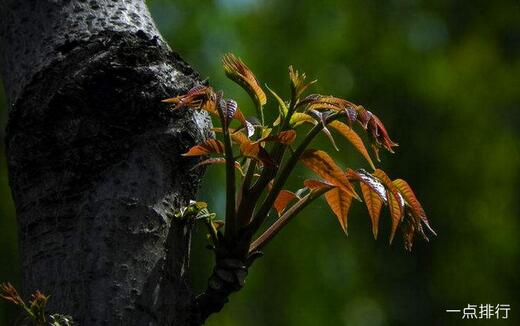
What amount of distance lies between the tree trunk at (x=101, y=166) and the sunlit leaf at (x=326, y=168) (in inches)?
6.2

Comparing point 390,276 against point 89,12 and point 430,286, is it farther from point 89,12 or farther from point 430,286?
point 89,12

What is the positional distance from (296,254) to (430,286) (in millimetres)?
1208

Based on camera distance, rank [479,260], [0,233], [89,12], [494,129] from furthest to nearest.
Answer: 1. [494,129]
2. [479,260]
3. [0,233]
4. [89,12]

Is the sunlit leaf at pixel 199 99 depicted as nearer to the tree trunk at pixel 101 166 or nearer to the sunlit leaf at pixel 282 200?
the tree trunk at pixel 101 166

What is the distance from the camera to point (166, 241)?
1.32m

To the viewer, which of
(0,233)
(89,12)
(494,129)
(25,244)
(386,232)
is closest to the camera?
(25,244)

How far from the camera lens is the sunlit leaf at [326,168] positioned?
133cm

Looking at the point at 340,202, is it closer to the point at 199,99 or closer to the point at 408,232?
the point at 408,232

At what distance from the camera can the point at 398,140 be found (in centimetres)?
930

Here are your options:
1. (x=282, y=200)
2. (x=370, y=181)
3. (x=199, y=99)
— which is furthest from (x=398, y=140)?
(x=199, y=99)

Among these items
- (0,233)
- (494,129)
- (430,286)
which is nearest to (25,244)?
(0,233)

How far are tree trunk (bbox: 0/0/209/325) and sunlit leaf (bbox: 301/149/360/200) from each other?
0.16 m

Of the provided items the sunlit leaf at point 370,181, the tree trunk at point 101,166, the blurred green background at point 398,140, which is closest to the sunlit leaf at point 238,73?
the tree trunk at point 101,166

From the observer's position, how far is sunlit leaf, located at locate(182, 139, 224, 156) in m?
1.32
